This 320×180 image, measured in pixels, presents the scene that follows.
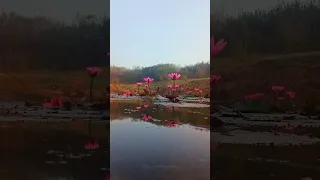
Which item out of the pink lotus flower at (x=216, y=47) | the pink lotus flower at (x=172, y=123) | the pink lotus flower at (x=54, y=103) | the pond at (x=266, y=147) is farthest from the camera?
the pink lotus flower at (x=172, y=123)

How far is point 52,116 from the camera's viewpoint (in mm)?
2994

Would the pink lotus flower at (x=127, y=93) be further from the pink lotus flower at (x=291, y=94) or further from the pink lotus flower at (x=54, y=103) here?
the pink lotus flower at (x=291, y=94)

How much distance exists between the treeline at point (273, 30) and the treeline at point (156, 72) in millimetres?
285

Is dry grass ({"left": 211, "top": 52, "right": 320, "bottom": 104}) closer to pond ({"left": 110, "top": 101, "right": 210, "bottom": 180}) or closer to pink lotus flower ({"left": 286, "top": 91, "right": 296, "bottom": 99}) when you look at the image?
pink lotus flower ({"left": 286, "top": 91, "right": 296, "bottom": 99})

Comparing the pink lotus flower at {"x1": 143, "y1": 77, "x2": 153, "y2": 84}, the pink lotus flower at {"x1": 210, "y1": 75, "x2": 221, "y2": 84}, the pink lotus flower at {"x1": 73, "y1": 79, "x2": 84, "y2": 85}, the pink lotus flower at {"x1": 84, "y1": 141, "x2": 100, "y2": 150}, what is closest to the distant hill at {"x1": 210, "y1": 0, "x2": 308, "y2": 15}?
the pink lotus flower at {"x1": 210, "y1": 75, "x2": 221, "y2": 84}

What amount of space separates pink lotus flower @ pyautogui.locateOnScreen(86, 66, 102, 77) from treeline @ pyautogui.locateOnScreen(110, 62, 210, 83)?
0.13 m

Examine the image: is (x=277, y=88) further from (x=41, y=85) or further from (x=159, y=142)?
(x=41, y=85)

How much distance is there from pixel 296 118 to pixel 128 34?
5.39ft

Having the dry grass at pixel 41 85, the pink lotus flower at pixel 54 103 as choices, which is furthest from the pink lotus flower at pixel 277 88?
the pink lotus flower at pixel 54 103

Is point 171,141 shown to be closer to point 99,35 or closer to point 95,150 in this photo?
point 95,150

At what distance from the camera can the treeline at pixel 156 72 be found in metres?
3.07

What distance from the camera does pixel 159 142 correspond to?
3.09 m

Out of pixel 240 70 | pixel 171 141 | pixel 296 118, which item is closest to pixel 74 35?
pixel 171 141

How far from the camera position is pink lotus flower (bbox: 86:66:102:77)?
2.99 metres
